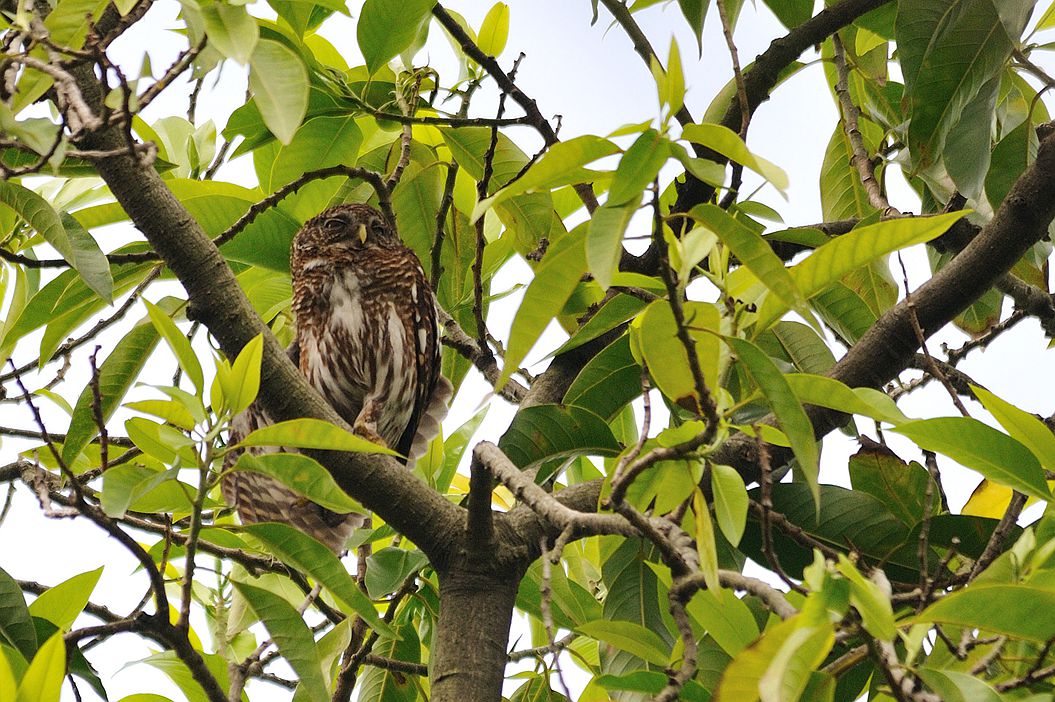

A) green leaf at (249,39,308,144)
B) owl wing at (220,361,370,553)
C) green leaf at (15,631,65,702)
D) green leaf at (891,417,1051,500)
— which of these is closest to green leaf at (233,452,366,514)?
green leaf at (15,631,65,702)

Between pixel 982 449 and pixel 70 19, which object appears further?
pixel 70 19

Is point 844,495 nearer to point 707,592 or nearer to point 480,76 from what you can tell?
point 707,592

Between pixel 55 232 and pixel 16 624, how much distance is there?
0.66 meters

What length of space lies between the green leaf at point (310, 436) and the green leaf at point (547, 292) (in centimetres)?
26

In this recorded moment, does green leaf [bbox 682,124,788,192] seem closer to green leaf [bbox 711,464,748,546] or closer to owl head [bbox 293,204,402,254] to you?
green leaf [bbox 711,464,748,546]

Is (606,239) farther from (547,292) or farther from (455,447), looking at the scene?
(455,447)

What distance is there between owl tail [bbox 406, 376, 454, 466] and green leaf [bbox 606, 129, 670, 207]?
2.26 m

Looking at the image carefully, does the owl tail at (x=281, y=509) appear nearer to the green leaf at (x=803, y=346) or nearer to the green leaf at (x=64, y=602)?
the green leaf at (x=64, y=602)

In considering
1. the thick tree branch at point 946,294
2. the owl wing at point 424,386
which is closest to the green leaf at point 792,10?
the thick tree branch at point 946,294

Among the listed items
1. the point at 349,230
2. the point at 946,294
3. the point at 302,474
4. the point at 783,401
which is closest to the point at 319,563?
the point at 302,474

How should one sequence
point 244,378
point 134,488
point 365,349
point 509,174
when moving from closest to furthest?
point 134,488 < point 244,378 < point 509,174 < point 365,349

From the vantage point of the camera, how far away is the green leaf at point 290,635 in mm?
1797

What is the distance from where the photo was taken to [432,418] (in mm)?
3521

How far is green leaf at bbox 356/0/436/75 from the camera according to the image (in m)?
2.16
